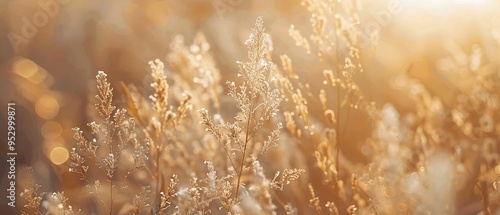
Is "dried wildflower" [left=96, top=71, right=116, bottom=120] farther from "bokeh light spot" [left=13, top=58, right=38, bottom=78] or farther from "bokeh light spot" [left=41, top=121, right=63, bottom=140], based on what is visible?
"bokeh light spot" [left=13, top=58, right=38, bottom=78]

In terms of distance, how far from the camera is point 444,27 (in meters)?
2.75

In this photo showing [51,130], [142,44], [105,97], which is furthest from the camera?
[142,44]

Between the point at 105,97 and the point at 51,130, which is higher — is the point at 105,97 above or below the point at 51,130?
below

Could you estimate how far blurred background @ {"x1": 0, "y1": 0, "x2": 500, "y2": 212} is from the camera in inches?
106

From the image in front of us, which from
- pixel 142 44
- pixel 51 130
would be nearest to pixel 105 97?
pixel 51 130

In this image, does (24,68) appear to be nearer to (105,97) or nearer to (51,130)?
(51,130)

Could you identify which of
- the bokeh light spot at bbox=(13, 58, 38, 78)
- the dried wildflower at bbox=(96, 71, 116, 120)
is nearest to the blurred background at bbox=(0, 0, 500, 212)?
the bokeh light spot at bbox=(13, 58, 38, 78)

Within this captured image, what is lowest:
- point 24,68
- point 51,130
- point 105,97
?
point 105,97

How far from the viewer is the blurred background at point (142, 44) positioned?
2684mm

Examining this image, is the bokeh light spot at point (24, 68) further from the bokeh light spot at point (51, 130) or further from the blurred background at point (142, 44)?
the bokeh light spot at point (51, 130)

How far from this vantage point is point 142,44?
10.5 feet

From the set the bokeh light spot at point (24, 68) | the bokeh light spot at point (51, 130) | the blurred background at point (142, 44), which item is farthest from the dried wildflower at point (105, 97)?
the bokeh light spot at point (24, 68)

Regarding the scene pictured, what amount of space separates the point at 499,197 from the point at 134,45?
2077mm

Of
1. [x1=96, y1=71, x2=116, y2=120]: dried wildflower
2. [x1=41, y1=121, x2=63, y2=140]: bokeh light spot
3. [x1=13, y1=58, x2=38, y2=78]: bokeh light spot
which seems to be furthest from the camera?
[x1=13, y1=58, x2=38, y2=78]: bokeh light spot
